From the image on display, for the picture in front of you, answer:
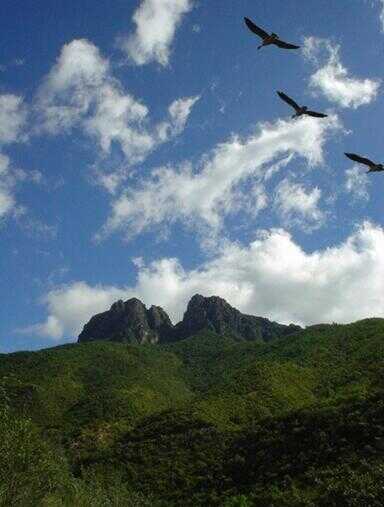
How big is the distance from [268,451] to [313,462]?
29.8 ft

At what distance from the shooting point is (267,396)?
10306 cm

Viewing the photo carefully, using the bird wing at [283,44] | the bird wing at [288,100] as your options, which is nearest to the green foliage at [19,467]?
the bird wing at [288,100]

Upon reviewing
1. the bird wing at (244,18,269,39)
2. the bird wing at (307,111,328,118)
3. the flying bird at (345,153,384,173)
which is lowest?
the flying bird at (345,153,384,173)

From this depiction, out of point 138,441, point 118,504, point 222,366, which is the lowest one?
point 118,504

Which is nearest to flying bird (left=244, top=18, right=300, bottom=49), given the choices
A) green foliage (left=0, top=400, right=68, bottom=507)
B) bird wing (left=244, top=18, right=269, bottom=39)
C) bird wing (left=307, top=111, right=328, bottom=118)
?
bird wing (left=244, top=18, right=269, bottom=39)

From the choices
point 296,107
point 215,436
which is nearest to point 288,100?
point 296,107

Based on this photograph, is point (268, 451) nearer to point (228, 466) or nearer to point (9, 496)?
point (228, 466)

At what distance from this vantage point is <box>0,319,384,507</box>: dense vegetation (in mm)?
50969

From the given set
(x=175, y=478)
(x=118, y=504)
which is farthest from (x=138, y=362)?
(x=118, y=504)

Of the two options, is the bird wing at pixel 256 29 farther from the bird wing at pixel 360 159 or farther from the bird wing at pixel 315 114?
the bird wing at pixel 360 159

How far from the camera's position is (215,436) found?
8669 centimetres

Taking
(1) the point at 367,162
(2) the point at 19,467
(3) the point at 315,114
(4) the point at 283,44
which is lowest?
(2) the point at 19,467

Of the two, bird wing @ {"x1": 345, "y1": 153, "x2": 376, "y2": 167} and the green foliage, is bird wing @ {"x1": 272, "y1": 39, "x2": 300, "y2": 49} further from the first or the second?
the green foliage

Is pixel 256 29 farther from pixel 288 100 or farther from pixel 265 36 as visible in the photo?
pixel 288 100
